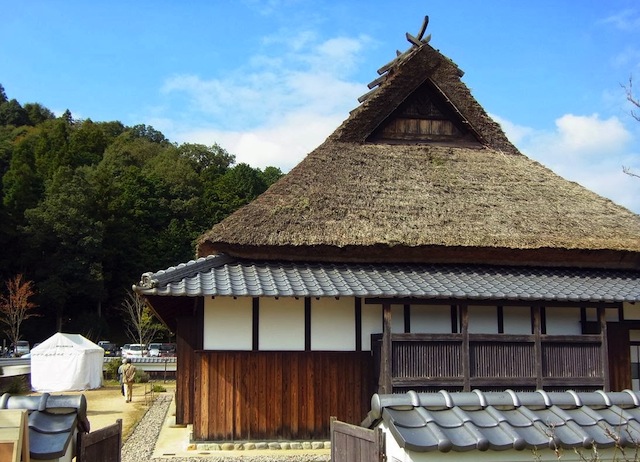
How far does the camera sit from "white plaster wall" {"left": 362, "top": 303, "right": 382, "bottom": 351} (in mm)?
11266

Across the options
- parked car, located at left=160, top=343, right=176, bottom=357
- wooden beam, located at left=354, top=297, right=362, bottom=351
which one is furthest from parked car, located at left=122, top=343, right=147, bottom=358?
wooden beam, located at left=354, top=297, right=362, bottom=351

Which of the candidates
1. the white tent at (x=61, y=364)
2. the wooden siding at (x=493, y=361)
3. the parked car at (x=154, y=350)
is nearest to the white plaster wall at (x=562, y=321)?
the wooden siding at (x=493, y=361)

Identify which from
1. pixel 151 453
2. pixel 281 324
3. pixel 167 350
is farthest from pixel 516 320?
pixel 167 350

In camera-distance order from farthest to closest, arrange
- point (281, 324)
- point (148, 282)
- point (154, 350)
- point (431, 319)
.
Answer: point (154, 350), point (431, 319), point (281, 324), point (148, 282)

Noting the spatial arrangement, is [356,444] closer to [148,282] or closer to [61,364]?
[148,282]

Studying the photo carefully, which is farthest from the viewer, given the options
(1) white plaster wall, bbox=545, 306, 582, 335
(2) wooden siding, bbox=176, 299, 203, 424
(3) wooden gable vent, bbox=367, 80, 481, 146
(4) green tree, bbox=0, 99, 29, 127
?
(4) green tree, bbox=0, 99, 29, 127

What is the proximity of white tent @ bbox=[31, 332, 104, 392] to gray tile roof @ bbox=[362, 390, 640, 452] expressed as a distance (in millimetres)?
20257

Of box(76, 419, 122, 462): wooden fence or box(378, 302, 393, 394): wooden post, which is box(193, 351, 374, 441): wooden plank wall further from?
box(76, 419, 122, 462): wooden fence

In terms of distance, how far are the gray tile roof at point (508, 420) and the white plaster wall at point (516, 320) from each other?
757 centimetres

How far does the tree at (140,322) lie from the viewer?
38.4m

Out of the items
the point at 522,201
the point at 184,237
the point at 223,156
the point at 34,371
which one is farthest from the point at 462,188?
the point at 223,156

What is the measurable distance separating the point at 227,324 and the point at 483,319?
4771mm

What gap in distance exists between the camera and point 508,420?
4.07 metres

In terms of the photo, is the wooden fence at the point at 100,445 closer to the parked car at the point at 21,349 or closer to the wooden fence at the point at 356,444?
the wooden fence at the point at 356,444
